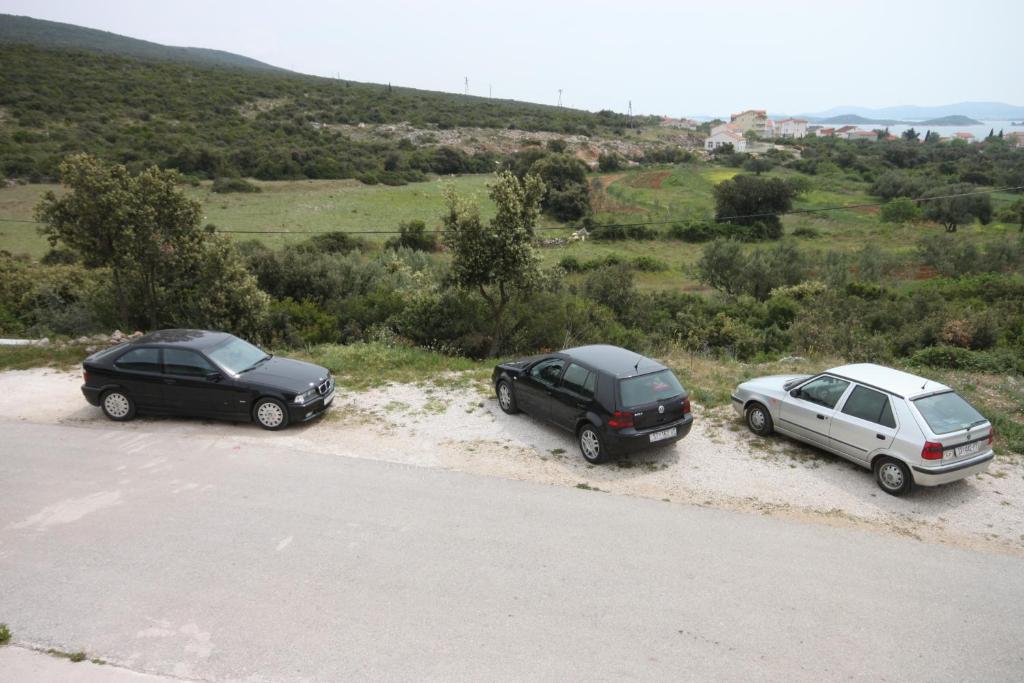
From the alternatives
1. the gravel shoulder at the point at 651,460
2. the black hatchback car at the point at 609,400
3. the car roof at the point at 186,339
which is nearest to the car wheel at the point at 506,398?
the gravel shoulder at the point at 651,460

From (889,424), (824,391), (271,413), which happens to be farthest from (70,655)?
(824,391)

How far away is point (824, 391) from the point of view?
8930 mm

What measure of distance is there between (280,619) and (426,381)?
22.4 ft

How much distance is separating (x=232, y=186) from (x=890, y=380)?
48.6 metres

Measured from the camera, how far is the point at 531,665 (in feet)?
16.4

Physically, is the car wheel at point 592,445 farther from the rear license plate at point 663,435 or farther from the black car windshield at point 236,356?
the black car windshield at point 236,356

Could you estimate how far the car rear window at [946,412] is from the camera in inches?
305

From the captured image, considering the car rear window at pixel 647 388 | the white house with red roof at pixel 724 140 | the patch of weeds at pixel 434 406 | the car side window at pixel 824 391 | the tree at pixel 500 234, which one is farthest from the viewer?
the white house with red roof at pixel 724 140

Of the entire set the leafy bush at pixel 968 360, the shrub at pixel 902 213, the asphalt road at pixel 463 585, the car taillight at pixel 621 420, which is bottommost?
the asphalt road at pixel 463 585

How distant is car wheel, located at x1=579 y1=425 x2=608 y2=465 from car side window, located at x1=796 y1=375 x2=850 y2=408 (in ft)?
9.88

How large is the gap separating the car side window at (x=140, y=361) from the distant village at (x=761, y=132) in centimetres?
11356

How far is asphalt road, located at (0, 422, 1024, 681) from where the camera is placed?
5.11 metres

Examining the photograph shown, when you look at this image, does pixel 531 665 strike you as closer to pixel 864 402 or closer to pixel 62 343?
pixel 864 402

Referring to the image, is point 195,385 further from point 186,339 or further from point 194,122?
point 194,122
